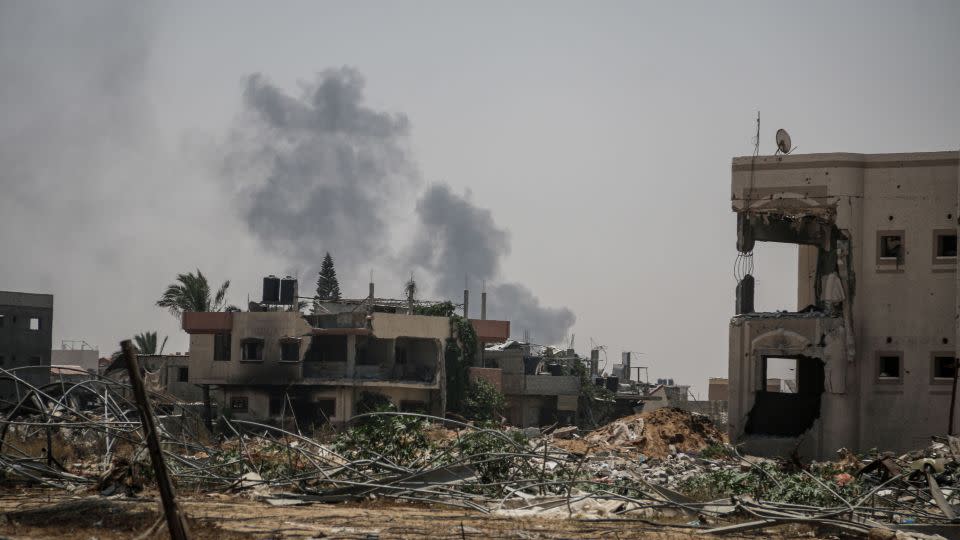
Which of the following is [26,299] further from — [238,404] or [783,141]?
[783,141]

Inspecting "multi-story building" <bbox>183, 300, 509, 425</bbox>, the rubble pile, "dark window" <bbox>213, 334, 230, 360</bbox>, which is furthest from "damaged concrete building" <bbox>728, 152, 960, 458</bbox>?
"dark window" <bbox>213, 334, 230, 360</bbox>

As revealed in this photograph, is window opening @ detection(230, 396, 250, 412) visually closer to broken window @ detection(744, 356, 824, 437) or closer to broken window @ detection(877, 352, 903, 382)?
broken window @ detection(744, 356, 824, 437)

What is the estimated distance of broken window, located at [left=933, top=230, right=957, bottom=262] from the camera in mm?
31891

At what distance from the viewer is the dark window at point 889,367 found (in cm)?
3209

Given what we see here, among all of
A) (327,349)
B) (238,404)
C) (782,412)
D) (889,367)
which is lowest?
(238,404)

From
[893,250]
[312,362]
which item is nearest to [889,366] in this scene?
[893,250]

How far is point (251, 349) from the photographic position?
172 ft

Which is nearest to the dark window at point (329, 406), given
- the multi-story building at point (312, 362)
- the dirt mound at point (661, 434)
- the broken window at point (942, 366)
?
the multi-story building at point (312, 362)

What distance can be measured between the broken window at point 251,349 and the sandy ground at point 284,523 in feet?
123

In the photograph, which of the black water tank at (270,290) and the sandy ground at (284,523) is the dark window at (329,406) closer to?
the black water tank at (270,290)

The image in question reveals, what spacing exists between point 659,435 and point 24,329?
34.8 metres

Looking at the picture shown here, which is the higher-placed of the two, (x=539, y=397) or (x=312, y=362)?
(x=312, y=362)

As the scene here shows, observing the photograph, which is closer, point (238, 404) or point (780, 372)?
point (238, 404)

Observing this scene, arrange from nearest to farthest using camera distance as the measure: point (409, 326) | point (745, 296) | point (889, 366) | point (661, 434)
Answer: point (889, 366)
point (661, 434)
point (745, 296)
point (409, 326)
